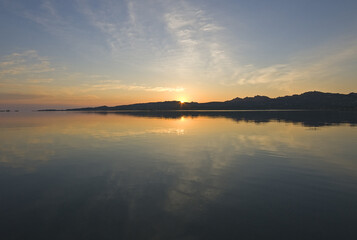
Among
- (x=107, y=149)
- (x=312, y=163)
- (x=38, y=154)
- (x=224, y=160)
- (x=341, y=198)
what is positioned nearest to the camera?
(x=341, y=198)

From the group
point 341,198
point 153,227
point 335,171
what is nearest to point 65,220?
point 153,227

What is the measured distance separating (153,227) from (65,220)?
12.4ft

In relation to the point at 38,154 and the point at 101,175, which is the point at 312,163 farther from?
the point at 38,154

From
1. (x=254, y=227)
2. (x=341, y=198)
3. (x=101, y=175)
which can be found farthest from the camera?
(x=101, y=175)

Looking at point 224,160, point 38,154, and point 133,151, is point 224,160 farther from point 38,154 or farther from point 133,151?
point 38,154

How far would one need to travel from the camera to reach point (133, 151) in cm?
2281

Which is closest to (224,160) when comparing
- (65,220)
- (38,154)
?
(65,220)

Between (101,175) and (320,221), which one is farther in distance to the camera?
(101,175)

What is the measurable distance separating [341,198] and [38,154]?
987 inches

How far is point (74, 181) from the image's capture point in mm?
13844

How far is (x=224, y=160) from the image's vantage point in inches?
750

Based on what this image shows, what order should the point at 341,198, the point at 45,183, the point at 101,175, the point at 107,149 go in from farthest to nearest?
1. the point at 107,149
2. the point at 101,175
3. the point at 45,183
4. the point at 341,198

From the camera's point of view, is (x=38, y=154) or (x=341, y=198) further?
(x=38, y=154)

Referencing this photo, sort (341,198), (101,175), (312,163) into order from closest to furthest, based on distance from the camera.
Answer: (341,198)
(101,175)
(312,163)
